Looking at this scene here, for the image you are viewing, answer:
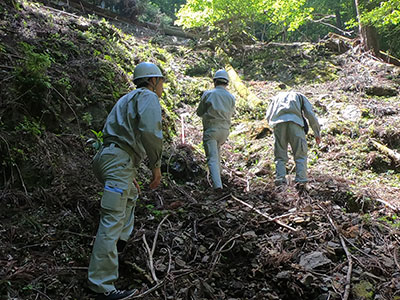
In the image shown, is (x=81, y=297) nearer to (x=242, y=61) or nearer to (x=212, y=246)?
(x=212, y=246)

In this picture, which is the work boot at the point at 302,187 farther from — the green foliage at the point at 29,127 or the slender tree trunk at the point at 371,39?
the slender tree trunk at the point at 371,39

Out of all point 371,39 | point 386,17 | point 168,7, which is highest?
point 168,7

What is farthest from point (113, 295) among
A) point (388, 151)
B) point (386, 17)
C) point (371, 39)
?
point (371, 39)

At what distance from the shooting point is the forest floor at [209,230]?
278cm

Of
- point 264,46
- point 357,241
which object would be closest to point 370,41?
point 264,46

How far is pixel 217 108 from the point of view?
5.50 meters

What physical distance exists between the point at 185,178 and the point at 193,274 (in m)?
3.08

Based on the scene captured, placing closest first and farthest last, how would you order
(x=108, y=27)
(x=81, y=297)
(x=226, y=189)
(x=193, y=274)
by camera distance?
(x=81, y=297), (x=193, y=274), (x=226, y=189), (x=108, y=27)

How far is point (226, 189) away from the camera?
5.37 m

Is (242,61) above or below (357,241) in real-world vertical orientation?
above

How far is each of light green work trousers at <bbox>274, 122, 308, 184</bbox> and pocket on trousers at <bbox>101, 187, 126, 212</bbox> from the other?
363 cm

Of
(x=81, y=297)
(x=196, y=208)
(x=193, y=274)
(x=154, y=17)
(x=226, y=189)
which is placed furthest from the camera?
(x=154, y=17)

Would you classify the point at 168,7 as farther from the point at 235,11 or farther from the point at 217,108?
the point at 217,108

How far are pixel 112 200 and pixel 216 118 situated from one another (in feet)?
10.6
